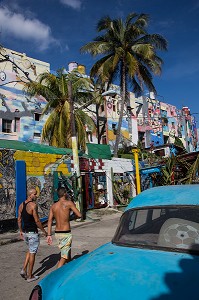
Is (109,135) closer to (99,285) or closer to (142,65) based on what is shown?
(142,65)

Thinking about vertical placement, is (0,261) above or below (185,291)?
below

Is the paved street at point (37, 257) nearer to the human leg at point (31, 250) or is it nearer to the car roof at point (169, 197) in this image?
the human leg at point (31, 250)

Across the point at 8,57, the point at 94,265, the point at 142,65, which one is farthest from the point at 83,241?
the point at 8,57

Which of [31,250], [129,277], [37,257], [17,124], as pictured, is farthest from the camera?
[17,124]

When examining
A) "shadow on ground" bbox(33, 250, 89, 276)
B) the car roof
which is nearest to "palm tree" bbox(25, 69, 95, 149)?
"shadow on ground" bbox(33, 250, 89, 276)

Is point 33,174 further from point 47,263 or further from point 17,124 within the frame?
point 17,124

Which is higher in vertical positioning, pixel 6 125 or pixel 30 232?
pixel 6 125

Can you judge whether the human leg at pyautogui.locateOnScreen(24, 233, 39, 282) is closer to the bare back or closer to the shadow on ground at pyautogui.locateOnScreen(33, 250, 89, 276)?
the shadow on ground at pyautogui.locateOnScreen(33, 250, 89, 276)

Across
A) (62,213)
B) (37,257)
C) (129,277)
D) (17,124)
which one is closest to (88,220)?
(37,257)

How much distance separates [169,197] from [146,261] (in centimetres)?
102

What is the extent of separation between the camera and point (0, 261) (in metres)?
7.75

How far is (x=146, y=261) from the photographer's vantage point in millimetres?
2982

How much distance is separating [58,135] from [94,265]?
16678 mm

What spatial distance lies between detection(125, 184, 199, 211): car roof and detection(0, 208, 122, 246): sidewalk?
7.48 m
